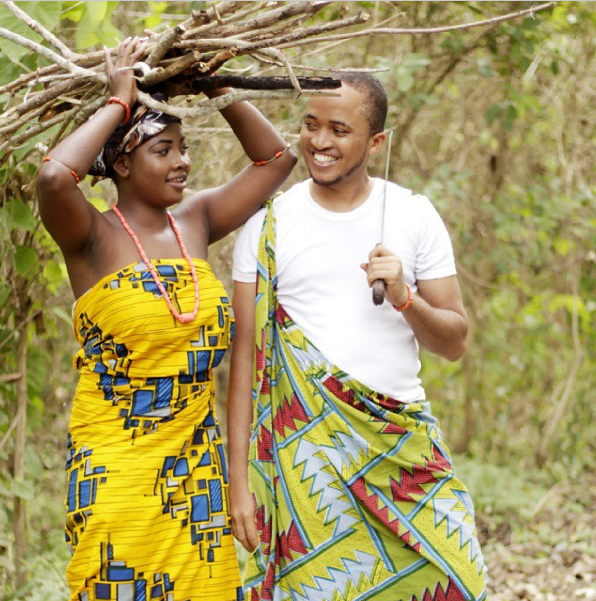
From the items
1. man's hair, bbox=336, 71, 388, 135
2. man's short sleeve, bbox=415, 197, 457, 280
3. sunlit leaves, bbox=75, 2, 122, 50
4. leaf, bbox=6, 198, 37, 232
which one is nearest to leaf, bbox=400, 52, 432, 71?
sunlit leaves, bbox=75, 2, 122, 50

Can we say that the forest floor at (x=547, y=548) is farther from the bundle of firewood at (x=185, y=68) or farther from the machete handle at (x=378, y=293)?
the bundle of firewood at (x=185, y=68)

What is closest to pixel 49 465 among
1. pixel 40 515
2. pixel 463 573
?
pixel 40 515

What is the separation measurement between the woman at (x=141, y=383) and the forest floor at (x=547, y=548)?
2.43 m

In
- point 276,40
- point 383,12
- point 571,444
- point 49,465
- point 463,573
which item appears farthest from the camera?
point 571,444

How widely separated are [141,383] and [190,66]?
2.79 feet

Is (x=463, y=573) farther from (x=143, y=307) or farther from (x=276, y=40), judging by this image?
(x=276, y=40)

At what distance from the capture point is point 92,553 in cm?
250

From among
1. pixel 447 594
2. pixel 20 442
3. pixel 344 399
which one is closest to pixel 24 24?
pixel 344 399

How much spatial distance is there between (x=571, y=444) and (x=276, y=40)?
192 inches

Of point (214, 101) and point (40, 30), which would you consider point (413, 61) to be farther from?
point (40, 30)

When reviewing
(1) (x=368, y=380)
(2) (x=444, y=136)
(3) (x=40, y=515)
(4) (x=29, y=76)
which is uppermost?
(2) (x=444, y=136)

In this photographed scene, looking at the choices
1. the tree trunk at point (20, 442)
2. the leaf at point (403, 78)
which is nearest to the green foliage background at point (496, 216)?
the leaf at point (403, 78)

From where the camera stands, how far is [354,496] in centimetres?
274

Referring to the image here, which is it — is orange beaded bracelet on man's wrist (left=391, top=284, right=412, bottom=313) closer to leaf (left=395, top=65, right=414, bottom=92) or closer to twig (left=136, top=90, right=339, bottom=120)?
twig (left=136, top=90, right=339, bottom=120)
